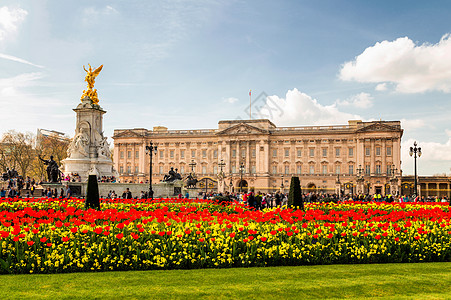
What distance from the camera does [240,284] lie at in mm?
7070

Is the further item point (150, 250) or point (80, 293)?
point (150, 250)

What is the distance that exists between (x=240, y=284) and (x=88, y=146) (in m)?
26.6

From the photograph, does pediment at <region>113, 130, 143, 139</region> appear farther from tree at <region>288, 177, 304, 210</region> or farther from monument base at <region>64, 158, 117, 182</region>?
tree at <region>288, 177, 304, 210</region>

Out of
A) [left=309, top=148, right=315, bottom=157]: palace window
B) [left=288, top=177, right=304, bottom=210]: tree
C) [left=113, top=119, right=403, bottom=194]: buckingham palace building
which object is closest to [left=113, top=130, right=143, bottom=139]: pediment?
[left=113, top=119, right=403, bottom=194]: buckingham palace building

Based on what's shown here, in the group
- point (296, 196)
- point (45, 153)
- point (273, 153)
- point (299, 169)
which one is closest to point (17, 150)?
point (45, 153)

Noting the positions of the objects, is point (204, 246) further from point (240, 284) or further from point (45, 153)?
point (45, 153)

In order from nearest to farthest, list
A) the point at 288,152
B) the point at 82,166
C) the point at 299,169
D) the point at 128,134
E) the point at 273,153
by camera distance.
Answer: the point at 82,166 → the point at 299,169 → the point at 288,152 → the point at 273,153 → the point at 128,134

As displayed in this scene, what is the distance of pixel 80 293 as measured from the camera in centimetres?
650

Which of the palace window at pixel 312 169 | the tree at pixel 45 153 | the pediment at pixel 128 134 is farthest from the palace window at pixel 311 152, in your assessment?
the tree at pixel 45 153

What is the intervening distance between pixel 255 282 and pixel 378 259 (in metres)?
3.47

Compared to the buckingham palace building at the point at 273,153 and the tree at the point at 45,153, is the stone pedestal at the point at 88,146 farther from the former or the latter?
the buckingham palace building at the point at 273,153

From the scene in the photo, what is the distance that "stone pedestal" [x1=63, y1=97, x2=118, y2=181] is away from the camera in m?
31.0

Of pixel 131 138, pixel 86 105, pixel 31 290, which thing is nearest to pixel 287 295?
pixel 31 290

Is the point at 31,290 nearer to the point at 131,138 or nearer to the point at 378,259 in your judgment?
the point at 378,259
